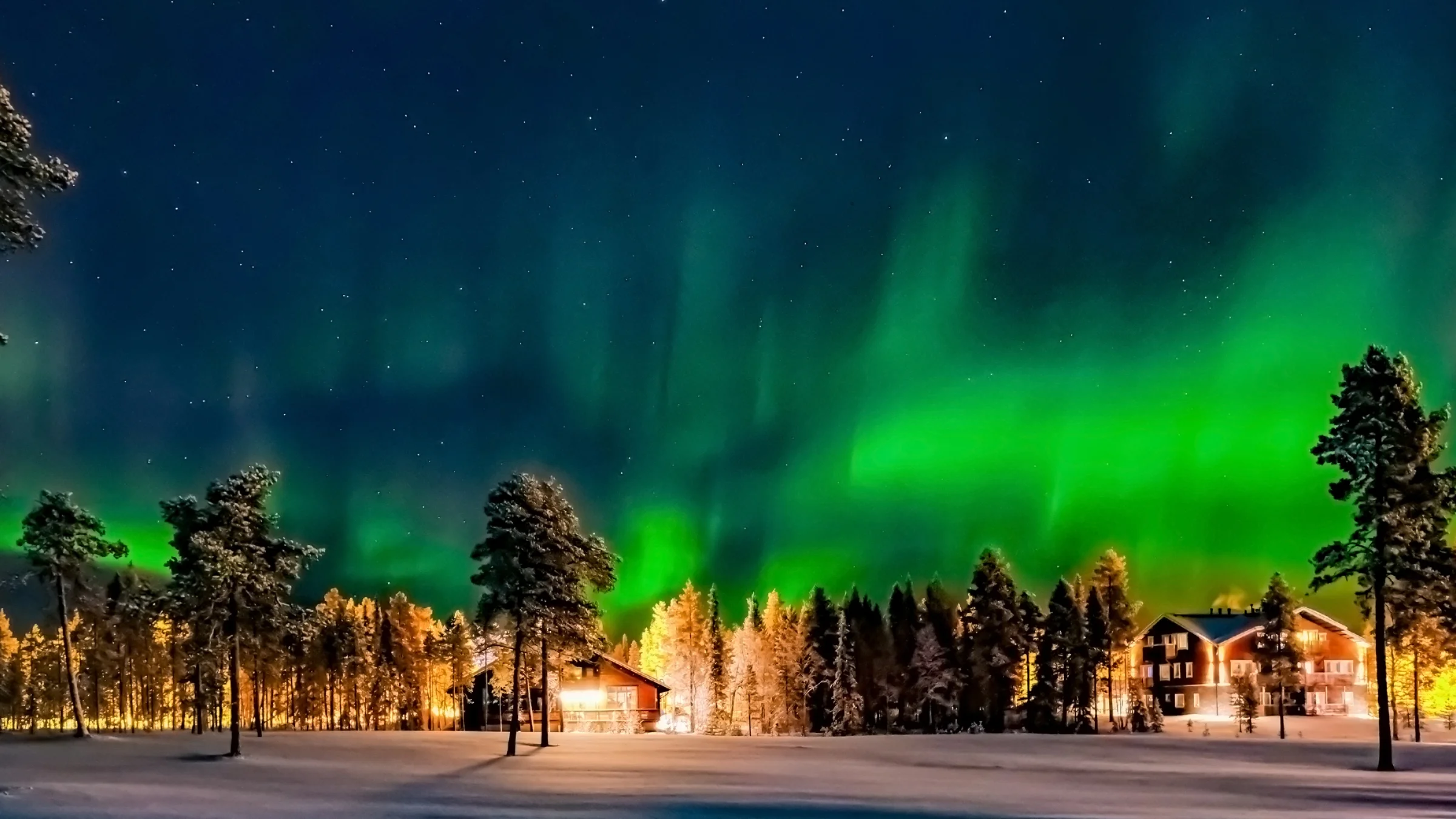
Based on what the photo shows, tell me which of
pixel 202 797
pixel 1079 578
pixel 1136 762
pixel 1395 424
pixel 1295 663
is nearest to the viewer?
pixel 202 797

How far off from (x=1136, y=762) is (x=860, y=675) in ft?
246

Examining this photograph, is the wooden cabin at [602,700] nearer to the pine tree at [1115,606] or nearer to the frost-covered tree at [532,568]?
the pine tree at [1115,606]

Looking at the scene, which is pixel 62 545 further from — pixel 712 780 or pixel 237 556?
pixel 712 780

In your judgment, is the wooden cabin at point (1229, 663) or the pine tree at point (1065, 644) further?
the wooden cabin at point (1229, 663)

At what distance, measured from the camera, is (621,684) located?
4656 inches

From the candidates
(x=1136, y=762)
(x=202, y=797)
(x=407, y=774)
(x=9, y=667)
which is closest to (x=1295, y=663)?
(x=1136, y=762)

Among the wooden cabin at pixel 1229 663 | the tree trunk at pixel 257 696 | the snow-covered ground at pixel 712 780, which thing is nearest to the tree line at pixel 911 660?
the wooden cabin at pixel 1229 663

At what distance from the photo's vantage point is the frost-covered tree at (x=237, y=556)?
5606 cm

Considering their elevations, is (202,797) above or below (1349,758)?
above

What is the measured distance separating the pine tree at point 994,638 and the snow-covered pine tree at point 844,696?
16.0m

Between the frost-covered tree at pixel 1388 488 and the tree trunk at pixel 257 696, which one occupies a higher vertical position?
the frost-covered tree at pixel 1388 488

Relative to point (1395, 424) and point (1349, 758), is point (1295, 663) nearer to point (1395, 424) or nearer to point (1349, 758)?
point (1349, 758)

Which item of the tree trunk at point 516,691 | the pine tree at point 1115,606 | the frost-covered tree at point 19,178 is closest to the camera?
the frost-covered tree at point 19,178

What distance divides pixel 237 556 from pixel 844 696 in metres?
78.0
